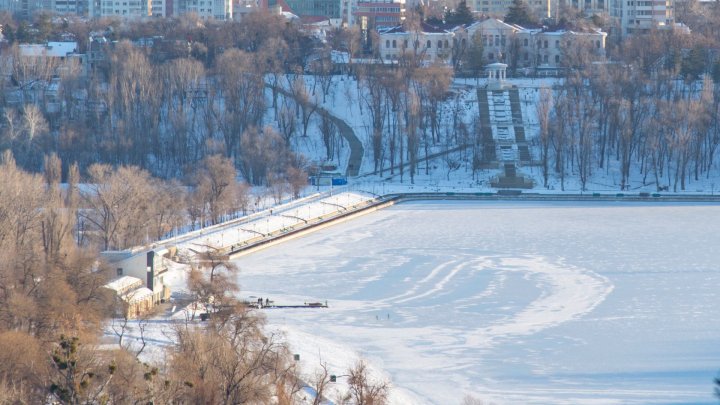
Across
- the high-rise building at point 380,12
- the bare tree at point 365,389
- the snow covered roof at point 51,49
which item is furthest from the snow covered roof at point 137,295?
the high-rise building at point 380,12

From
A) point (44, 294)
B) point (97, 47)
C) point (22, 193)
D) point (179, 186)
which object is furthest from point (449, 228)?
point (97, 47)

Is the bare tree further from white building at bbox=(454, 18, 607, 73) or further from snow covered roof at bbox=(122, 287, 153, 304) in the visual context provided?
Result: white building at bbox=(454, 18, 607, 73)

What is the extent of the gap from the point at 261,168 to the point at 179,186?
4.00 meters

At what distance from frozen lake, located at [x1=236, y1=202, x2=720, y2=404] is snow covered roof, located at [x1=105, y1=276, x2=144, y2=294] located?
1.57m

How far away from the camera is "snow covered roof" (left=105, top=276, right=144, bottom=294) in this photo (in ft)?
69.6

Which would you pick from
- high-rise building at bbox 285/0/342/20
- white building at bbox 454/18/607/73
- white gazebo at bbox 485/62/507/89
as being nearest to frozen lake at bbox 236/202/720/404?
white gazebo at bbox 485/62/507/89

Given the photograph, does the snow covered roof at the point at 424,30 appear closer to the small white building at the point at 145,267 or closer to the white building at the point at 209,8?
the white building at the point at 209,8

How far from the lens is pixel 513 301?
72.8 ft

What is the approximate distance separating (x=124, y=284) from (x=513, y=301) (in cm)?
511

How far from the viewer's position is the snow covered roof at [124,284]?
21219mm

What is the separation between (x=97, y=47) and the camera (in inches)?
1815

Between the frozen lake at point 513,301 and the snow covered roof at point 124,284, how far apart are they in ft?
5.16

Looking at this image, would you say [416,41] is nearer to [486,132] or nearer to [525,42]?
[525,42]

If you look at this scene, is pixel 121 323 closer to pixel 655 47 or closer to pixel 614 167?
pixel 614 167
